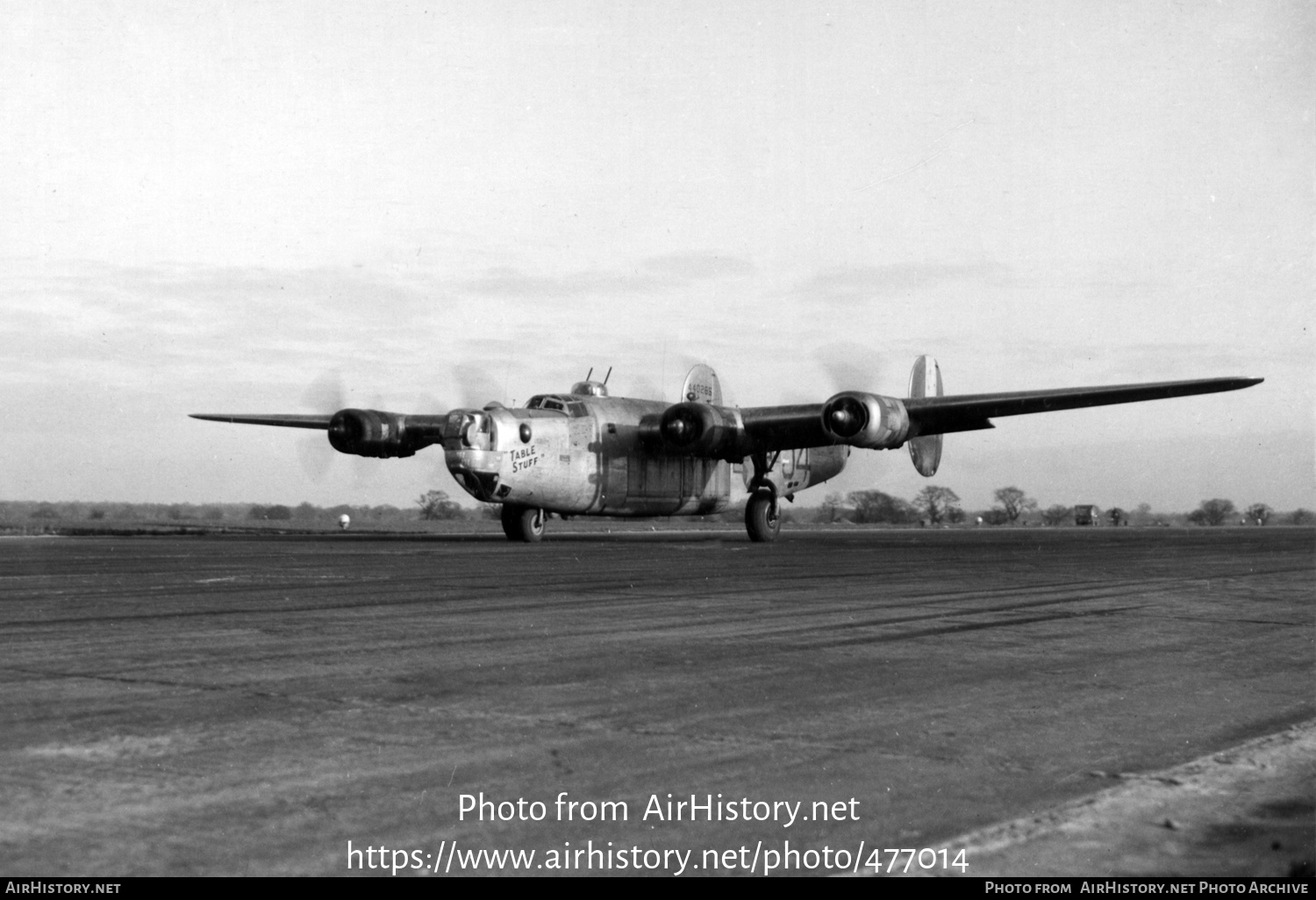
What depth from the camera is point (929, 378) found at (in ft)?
136

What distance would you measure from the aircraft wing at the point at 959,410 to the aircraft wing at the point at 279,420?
13.5m

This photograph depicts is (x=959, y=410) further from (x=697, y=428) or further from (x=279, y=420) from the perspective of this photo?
(x=279, y=420)

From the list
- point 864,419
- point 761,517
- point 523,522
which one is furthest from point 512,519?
point 864,419

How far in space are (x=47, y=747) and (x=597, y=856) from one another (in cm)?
279

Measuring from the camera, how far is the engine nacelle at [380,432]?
106 feet

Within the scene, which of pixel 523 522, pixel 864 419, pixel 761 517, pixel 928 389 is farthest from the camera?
pixel 928 389

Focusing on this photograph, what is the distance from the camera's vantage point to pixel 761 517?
3625 centimetres

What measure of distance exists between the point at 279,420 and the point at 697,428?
13974mm

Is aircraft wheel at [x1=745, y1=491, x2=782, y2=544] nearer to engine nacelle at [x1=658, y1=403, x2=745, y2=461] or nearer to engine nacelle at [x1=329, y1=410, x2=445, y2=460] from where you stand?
engine nacelle at [x1=658, y1=403, x2=745, y2=461]

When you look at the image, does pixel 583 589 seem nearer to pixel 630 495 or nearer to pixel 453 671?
pixel 453 671

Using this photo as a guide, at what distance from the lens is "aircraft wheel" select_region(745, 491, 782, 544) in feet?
119

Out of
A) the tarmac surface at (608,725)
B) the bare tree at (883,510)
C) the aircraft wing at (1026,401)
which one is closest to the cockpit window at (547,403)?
the aircraft wing at (1026,401)

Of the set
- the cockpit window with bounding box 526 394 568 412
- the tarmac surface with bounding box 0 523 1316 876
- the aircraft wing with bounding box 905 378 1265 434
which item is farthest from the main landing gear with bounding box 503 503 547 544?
the tarmac surface with bounding box 0 523 1316 876

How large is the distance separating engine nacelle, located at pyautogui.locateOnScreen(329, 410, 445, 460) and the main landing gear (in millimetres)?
2995
